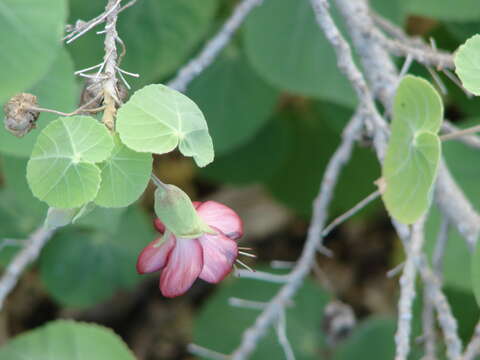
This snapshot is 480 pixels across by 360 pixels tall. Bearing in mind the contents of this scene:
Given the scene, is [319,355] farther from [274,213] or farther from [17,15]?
[17,15]

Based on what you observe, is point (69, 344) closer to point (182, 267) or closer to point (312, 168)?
point (182, 267)

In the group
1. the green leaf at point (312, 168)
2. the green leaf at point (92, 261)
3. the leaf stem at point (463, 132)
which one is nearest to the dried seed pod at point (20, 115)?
the leaf stem at point (463, 132)

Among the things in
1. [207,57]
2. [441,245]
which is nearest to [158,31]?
[207,57]

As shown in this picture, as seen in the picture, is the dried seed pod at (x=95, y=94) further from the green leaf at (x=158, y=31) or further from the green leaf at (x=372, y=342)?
the green leaf at (x=372, y=342)

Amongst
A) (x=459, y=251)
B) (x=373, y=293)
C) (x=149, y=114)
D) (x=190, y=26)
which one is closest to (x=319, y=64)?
(x=190, y=26)

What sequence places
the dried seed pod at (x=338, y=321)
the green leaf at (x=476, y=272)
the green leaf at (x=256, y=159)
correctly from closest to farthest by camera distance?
the green leaf at (x=476, y=272)
the dried seed pod at (x=338, y=321)
the green leaf at (x=256, y=159)
